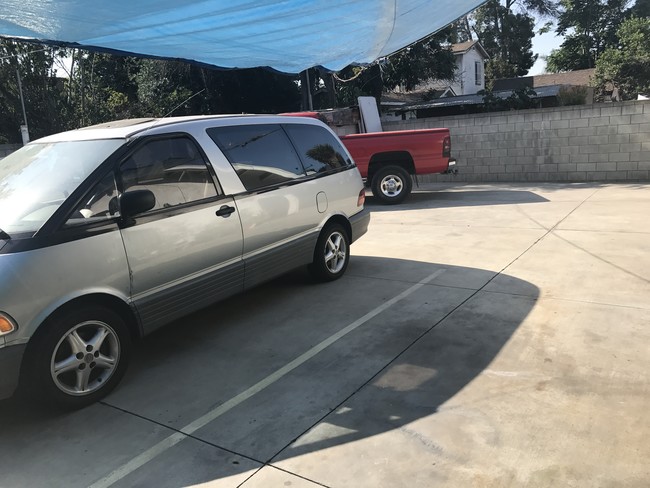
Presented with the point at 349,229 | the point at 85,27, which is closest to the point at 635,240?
the point at 349,229

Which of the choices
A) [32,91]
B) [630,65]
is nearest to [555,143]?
[32,91]

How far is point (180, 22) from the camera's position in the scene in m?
6.54

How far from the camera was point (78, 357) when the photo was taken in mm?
3531

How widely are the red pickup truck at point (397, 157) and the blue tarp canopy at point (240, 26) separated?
2.11 metres

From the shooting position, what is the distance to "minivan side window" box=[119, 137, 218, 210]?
4.04 meters

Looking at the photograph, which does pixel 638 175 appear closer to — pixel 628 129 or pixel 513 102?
pixel 628 129

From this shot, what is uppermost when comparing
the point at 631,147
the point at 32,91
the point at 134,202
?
the point at 32,91

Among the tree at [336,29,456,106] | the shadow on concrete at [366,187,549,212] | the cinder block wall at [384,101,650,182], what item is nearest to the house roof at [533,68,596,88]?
the tree at [336,29,456,106]

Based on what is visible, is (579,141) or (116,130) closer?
(116,130)

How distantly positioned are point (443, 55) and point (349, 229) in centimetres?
1925

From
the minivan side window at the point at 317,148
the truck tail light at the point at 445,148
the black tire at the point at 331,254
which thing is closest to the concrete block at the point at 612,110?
the truck tail light at the point at 445,148

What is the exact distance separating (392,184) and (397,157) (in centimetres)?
61

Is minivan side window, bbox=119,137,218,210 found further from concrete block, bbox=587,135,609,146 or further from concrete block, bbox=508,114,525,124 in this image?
concrete block, bbox=587,135,609,146

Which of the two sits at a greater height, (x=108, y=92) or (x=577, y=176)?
(x=108, y=92)
